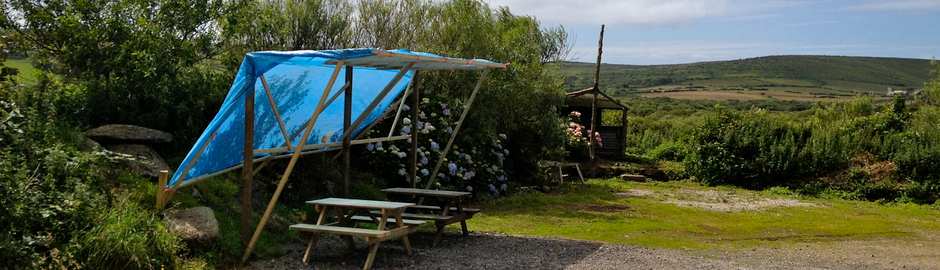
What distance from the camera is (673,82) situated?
282 feet

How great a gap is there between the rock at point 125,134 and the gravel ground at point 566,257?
2.23 metres

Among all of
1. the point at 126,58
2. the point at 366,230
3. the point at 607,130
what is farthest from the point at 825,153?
the point at 126,58

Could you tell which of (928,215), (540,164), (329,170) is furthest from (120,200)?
(928,215)

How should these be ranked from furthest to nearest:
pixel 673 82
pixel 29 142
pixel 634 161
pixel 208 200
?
1. pixel 673 82
2. pixel 634 161
3. pixel 208 200
4. pixel 29 142

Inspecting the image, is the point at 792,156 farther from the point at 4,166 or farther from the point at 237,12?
the point at 4,166

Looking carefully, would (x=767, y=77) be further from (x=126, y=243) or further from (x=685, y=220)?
(x=126, y=243)

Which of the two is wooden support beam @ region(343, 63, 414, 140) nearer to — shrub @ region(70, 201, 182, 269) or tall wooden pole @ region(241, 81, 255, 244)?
tall wooden pole @ region(241, 81, 255, 244)

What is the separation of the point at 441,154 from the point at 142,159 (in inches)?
187

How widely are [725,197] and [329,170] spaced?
9.53 meters

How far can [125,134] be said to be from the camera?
30.7 feet

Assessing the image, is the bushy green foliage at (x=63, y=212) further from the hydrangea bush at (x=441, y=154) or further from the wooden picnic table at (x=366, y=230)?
the hydrangea bush at (x=441, y=154)

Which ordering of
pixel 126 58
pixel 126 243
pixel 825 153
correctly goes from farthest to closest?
pixel 825 153
pixel 126 58
pixel 126 243

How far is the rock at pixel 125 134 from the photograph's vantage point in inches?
364

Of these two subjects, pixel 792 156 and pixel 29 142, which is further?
pixel 792 156
